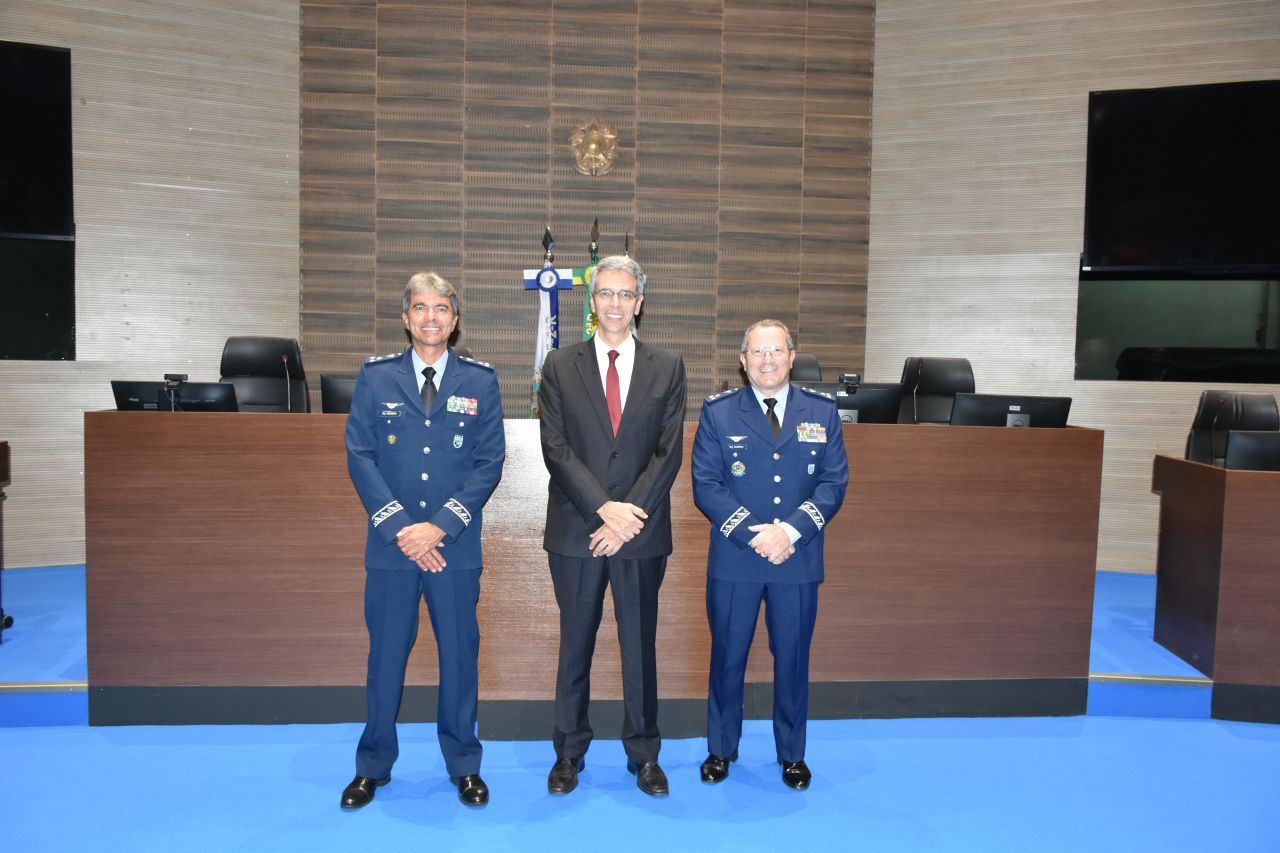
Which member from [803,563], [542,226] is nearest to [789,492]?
[803,563]

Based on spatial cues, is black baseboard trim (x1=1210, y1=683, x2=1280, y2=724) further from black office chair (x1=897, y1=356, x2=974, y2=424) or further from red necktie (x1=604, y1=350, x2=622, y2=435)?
red necktie (x1=604, y1=350, x2=622, y2=435)

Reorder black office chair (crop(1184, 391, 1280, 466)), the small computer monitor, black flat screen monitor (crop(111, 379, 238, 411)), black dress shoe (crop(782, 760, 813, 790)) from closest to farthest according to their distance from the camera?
1. black dress shoe (crop(782, 760, 813, 790))
2. black flat screen monitor (crop(111, 379, 238, 411))
3. the small computer monitor
4. black office chair (crop(1184, 391, 1280, 466))

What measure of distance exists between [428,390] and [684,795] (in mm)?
1564

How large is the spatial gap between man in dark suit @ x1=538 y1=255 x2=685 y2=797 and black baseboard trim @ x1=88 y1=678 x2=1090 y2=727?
0.47 m

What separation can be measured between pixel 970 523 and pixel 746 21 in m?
4.56

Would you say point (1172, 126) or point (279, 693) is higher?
point (1172, 126)

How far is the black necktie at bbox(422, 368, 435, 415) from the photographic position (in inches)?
105

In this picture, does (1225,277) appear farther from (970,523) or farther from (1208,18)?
(970,523)

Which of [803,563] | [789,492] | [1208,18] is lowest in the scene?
[803,563]

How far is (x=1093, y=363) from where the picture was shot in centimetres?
600

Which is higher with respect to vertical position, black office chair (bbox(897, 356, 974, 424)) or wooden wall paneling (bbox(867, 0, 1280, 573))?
wooden wall paneling (bbox(867, 0, 1280, 573))

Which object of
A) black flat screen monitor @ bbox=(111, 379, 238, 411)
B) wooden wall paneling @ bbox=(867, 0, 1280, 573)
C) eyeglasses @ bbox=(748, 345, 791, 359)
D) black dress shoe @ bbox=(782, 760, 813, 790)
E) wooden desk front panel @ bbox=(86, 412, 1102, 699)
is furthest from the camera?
wooden wall paneling @ bbox=(867, 0, 1280, 573)

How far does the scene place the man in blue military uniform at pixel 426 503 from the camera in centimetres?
265

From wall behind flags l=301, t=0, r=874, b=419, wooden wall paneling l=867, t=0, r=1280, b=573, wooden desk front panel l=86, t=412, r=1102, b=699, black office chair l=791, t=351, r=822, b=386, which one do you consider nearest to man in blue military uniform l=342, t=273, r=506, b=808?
wooden desk front panel l=86, t=412, r=1102, b=699
